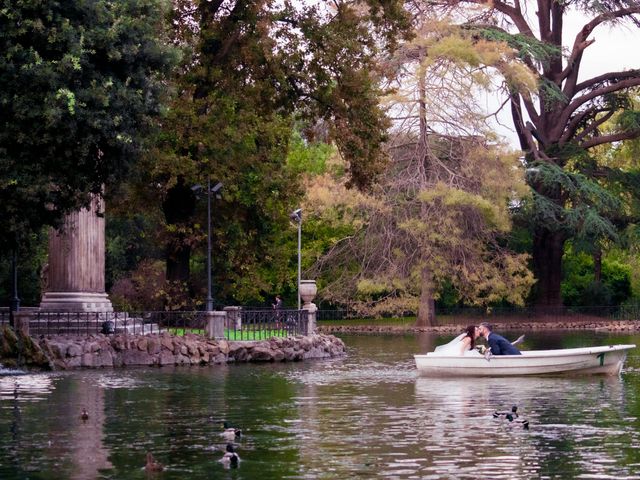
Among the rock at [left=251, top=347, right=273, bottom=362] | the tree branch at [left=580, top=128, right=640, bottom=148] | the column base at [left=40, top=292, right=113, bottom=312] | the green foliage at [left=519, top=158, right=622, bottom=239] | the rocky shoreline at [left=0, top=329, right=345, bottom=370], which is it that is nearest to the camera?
the rocky shoreline at [left=0, top=329, right=345, bottom=370]

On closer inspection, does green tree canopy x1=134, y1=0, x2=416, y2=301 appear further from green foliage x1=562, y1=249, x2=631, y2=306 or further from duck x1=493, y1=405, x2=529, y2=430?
green foliage x1=562, y1=249, x2=631, y2=306

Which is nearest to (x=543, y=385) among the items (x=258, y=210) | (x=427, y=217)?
(x=258, y=210)

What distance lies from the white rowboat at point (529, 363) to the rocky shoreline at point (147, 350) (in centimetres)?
943

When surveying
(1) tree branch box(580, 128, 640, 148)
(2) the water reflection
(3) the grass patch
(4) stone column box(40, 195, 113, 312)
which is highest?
(1) tree branch box(580, 128, 640, 148)

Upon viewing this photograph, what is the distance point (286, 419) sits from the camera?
23.5m

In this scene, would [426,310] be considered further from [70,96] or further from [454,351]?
[70,96]

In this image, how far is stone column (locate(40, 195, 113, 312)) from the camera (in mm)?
42125

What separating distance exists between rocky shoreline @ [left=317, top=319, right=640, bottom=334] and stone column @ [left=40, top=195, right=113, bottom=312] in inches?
1172

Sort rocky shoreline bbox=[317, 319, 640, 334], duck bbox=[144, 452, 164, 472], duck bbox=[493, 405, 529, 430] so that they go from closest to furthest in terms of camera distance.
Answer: duck bbox=[144, 452, 164, 472], duck bbox=[493, 405, 529, 430], rocky shoreline bbox=[317, 319, 640, 334]

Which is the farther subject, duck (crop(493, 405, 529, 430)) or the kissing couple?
the kissing couple

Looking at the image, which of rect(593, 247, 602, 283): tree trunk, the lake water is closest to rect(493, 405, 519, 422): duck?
the lake water

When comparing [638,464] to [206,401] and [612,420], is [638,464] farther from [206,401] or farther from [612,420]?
[206,401]

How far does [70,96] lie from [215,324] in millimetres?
15384

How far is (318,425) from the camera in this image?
22344mm
